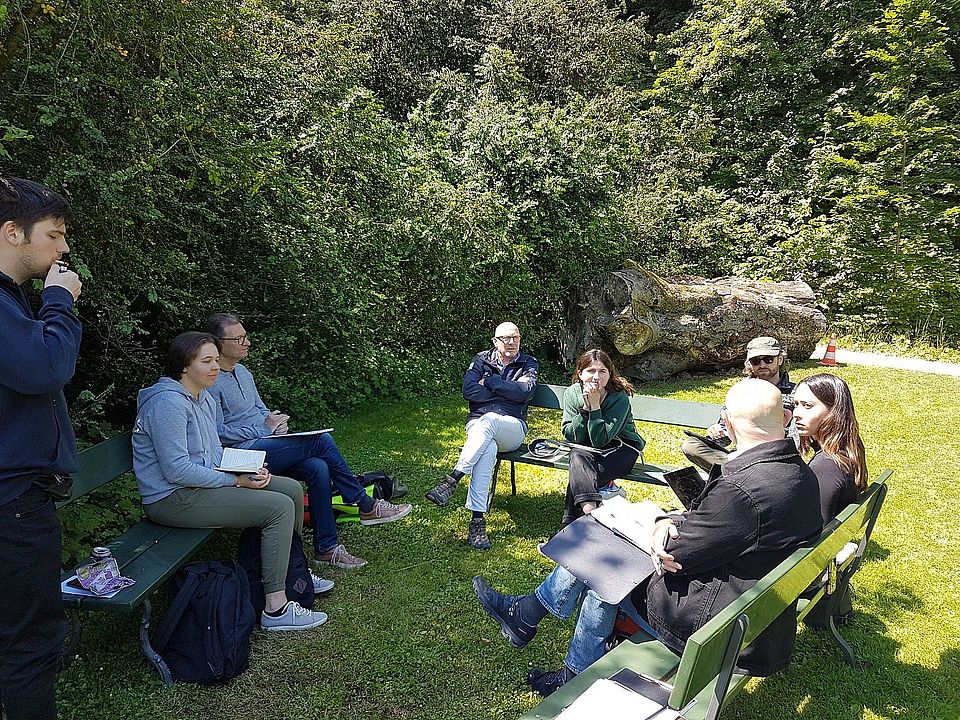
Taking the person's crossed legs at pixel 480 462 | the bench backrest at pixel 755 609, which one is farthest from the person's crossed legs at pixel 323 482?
the bench backrest at pixel 755 609

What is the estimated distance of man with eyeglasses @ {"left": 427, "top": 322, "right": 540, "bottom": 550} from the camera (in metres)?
4.86

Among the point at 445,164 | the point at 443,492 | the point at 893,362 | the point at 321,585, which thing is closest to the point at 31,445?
the point at 321,585

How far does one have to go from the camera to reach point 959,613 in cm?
401

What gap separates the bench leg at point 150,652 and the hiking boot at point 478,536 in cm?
206

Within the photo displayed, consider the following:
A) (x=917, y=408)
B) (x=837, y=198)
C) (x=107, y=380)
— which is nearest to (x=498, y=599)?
(x=107, y=380)

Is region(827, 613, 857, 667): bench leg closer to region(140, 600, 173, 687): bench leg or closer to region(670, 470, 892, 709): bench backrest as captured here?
region(670, 470, 892, 709): bench backrest

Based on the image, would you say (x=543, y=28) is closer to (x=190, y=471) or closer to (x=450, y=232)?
(x=450, y=232)

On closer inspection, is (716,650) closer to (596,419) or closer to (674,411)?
(596,419)

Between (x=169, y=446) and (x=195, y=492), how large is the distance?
292 millimetres

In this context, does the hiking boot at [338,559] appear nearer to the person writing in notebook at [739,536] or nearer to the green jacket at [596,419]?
the green jacket at [596,419]

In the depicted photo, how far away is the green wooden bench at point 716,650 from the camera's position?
2.22 meters

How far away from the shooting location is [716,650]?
229 cm

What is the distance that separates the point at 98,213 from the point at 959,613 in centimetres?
572

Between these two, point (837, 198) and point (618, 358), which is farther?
point (837, 198)
